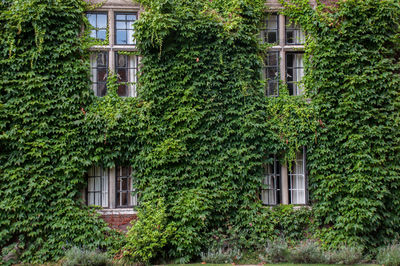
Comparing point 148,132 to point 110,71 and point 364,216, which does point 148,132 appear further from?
point 364,216

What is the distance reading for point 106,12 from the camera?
9.55 meters

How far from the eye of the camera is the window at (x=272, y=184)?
9469 mm

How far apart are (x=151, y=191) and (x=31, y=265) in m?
3.55

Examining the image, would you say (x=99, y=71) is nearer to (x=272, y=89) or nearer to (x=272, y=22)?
(x=272, y=89)

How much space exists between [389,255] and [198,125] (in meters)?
5.78

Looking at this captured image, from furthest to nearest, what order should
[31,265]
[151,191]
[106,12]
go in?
[106,12] < [151,191] < [31,265]

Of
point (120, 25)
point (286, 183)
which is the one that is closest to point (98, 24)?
point (120, 25)

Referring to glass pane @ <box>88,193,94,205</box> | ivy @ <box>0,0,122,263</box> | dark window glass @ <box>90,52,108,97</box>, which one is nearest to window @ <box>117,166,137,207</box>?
glass pane @ <box>88,193,94,205</box>

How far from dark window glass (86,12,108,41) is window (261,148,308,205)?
6296mm

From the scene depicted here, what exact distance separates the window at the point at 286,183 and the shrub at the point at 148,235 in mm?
3028

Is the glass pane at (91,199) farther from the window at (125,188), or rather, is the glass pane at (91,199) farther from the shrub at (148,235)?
the shrub at (148,235)

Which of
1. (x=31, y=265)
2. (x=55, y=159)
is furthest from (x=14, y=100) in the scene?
(x=31, y=265)

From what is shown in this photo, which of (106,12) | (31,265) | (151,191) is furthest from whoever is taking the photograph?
(106,12)

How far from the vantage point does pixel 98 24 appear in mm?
9531
